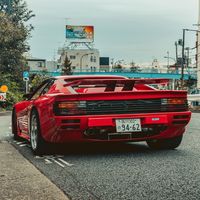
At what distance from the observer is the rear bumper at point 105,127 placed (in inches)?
270

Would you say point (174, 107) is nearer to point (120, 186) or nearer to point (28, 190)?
point (120, 186)

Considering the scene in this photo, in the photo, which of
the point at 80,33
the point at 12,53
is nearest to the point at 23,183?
the point at 12,53

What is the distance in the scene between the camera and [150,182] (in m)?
5.02

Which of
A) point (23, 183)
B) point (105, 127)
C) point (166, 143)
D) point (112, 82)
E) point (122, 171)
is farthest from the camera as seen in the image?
point (166, 143)

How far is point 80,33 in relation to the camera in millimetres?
135375

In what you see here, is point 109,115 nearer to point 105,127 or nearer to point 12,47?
point 105,127

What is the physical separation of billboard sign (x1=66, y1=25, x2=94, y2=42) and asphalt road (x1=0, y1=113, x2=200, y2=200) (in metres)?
128

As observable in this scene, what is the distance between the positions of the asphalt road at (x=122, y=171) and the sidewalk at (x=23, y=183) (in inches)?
4.3

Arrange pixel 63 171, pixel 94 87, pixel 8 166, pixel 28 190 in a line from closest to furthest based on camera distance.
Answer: pixel 28 190
pixel 63 171
pixel 8 166
pixel 94 87

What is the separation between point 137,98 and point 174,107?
58 cm

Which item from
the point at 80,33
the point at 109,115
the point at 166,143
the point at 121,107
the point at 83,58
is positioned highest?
the point at 80,33

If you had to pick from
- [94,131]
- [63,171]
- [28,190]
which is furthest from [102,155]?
[28,190]

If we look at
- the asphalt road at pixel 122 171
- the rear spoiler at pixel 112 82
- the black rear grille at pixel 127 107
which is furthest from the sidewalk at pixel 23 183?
the rear spoiler at pixel 112 82

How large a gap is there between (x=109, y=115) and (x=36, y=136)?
4.06 feet
